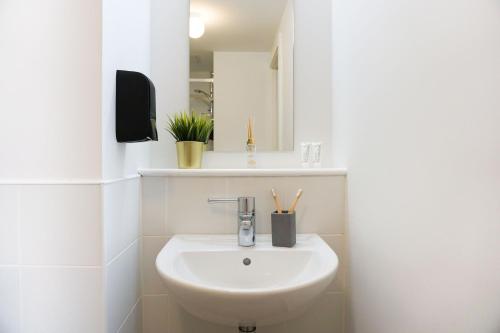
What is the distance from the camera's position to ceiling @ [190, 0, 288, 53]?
1405 millimetres

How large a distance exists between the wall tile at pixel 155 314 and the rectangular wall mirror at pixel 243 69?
63cm

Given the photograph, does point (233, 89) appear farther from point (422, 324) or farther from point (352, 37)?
point (422, 324)

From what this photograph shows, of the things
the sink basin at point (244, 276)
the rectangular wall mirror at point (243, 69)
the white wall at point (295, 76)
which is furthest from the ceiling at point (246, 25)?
the sink basin at point (244, 276)

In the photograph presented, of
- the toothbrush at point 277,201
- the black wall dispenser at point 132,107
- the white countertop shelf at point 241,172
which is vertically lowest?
the toothbrush at point 277,201

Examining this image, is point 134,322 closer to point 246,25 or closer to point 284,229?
point 284,229

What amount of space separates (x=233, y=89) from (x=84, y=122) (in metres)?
0.72

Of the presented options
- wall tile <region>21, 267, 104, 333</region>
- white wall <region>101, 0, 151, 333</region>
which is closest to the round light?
white wall <region>101, 0, 151, 333</region>

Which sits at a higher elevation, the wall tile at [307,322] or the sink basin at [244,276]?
the sink basin at [244,276]

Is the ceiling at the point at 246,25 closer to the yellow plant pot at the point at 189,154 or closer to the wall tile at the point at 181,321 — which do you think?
the yellow plant pot at the point at 189,154

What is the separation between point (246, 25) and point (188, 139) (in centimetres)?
59

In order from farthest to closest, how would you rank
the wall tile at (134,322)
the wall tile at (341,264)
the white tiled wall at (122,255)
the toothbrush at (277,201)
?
the wall tile at (341,264), the toothbrush at (277,201), the wall tile at (134,322), the white tiled wall at (122,255)

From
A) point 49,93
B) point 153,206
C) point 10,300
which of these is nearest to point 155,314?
point 153,206

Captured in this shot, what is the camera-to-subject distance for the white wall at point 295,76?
1330 mm

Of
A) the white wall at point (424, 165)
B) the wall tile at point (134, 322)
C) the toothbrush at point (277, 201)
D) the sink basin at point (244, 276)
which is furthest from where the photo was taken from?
the toothbrush at point (277, 201)
